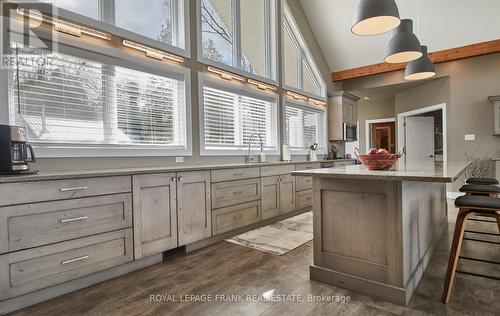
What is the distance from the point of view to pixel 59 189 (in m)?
2.00

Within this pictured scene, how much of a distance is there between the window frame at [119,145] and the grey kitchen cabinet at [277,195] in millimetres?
1197

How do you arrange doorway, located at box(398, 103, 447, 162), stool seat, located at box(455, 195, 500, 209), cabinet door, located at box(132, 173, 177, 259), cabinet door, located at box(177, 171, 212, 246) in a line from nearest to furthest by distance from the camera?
stool seat, located at box(455, 195, 500, 209), cabinet door, located at box(132, 173, 177, 259), cabinet door, located at box(177, 171, 212, 246), doorway, located at box(398, 103, 447, 162)

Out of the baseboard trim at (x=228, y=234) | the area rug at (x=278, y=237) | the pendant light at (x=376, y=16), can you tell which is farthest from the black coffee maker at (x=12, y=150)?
the pendant light at (x=376, y=16)

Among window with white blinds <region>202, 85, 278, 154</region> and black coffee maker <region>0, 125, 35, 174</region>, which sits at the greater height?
window with white blinds <region>202, 85, 278, 154</region>

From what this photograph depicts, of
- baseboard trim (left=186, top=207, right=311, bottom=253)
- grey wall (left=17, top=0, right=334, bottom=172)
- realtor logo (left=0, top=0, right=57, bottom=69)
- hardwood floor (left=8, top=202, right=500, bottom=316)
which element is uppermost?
realtor logo (left=0, top=0, right=57, bottom=69)

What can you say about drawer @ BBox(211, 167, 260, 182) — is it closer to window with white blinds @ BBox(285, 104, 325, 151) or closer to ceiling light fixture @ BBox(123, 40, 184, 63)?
ceiling light fixture @ BBox(123, 40, 184, 63)

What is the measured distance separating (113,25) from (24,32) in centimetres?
78

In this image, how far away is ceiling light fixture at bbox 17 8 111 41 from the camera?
A: 226 cm

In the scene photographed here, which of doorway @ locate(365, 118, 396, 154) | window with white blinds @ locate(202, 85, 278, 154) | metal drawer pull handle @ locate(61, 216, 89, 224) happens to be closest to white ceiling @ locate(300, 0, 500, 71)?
window with white blinds @ locate(202, 85, 278, 154)

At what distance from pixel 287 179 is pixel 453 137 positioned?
13.4ft

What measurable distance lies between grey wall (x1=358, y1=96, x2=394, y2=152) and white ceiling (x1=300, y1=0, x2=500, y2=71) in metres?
2.72

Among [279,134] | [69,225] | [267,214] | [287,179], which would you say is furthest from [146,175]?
[279,134]

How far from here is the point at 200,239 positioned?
301 cm

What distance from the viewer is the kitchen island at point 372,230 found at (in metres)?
1.86
